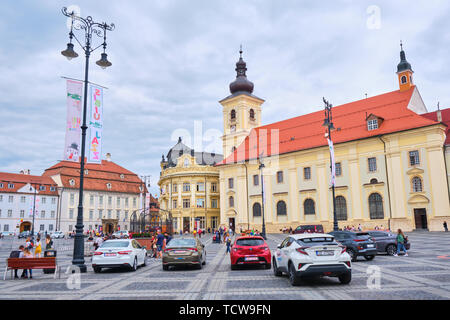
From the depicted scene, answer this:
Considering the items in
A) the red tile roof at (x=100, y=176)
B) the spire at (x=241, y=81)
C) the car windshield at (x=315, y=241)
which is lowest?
the car windshield at (x=315, y=241)

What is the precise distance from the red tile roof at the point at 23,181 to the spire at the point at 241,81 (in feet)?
137

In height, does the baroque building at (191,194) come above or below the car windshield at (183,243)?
above

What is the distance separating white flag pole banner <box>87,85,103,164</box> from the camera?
17.8 m

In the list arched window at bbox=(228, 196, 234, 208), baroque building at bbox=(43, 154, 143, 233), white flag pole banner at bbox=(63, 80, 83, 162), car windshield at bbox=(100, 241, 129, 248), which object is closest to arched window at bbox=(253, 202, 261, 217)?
arched window at bbox=(228, 196, 234, 208)

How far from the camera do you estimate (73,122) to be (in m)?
17.2

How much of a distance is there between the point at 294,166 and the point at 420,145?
16925 millimetres

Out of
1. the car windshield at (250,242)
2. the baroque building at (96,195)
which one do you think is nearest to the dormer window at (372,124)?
the car windshield at (250,242)

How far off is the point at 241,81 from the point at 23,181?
4734 cm

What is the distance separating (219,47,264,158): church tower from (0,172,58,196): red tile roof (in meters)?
36.9

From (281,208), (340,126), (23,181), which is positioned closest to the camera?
(340,126)

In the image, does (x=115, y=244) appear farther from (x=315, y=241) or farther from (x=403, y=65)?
(x=403, y=65)

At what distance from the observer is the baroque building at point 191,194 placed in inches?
2813

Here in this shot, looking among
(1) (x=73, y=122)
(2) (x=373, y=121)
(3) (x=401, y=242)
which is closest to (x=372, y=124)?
(2) (x=373, y=121)

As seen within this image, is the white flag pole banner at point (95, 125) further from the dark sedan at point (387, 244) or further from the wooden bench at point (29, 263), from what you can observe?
the dark sedan at point (387, 244)
